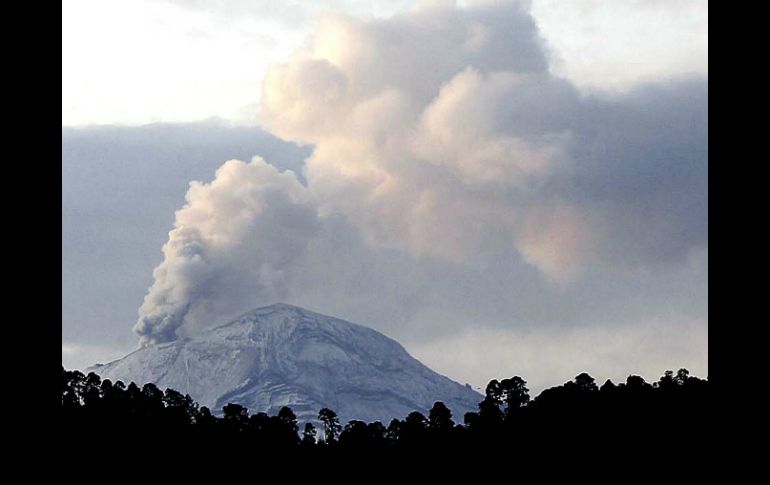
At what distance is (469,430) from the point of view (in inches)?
4867

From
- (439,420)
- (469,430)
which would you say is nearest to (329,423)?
(439,420)

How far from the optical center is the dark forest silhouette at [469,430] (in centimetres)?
10450

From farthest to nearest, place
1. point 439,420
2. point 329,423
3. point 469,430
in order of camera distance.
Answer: point 329,423 → point 439,420 → point 469,430

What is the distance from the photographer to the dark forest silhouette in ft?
343

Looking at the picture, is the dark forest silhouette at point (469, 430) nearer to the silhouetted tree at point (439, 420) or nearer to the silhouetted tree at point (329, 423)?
the silhouetted tree at point (439, 420)

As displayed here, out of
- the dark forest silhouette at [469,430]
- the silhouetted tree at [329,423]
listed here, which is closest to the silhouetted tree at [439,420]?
the dark forest silhouette at [469,430]

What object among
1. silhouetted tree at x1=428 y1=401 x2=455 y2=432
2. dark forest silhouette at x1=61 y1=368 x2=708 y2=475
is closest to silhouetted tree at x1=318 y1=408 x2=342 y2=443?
dark forest silhouette at x1=61 y1=368 x2=708 y2=475

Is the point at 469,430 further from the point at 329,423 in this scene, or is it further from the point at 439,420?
the point at 329,423
